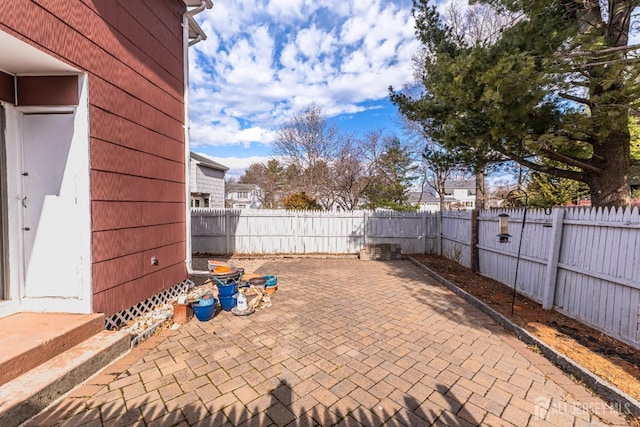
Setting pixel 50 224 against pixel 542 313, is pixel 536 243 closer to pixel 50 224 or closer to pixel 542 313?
pixel 542 313

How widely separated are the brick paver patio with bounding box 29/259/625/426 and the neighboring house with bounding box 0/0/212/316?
1.16m

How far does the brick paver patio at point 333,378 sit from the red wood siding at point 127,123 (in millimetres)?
1112

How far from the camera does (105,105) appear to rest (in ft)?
10.4

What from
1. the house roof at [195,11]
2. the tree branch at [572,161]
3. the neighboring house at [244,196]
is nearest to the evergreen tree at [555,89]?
the tree branch at [572,161]

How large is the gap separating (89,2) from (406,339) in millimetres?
5312

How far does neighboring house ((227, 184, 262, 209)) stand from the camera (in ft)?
109

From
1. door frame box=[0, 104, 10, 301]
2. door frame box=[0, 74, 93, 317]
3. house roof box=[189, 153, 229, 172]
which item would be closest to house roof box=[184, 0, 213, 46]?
door frame box=[0, 74, 93, 317]

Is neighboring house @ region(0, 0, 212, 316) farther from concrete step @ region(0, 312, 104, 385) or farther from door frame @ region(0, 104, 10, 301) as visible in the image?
concrete step @ region(0, 312, 104, 385)

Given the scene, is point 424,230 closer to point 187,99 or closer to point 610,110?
point 610,110

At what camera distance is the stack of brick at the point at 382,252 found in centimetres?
873

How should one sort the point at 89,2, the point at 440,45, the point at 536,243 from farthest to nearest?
1. the point at 440,45
2. the point at 536,243
3. the point at 89,2

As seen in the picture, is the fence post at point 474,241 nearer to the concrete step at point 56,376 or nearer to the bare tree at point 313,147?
the concrete step at point 56,376

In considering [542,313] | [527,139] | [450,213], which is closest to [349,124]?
[450,213]

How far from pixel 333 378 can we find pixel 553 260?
12.8 feet
